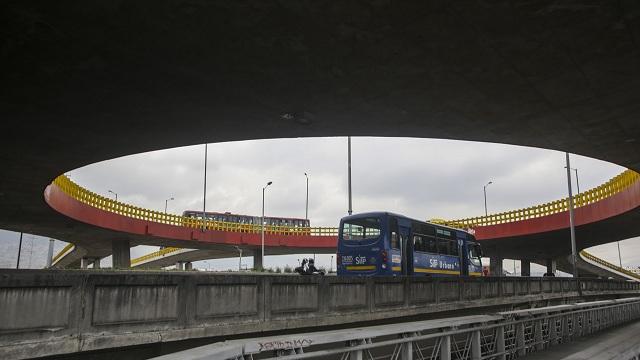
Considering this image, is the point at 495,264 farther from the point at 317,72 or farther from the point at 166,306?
the point at 166,306

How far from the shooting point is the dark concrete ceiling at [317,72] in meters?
10.1

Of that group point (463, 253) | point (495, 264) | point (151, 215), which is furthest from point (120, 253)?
point (495, 264)

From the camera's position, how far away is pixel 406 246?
21.7 m

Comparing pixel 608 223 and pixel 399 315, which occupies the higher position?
pixel 608 223

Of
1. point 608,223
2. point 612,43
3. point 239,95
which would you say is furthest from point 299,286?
point 608,223

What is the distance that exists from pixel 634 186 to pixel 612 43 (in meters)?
22.9

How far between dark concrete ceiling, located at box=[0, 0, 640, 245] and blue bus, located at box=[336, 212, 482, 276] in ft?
14.0

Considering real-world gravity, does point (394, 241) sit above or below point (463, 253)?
above

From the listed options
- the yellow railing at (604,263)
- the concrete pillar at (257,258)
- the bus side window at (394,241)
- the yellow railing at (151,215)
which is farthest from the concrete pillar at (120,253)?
the yellow railing at (604,263)

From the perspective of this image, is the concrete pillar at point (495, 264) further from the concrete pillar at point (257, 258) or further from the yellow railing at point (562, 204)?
the concrete pillar at point (257, 258)

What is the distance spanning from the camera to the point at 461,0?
9.55 meters

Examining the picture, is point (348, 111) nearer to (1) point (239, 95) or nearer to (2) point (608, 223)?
(1) point (239, 95)

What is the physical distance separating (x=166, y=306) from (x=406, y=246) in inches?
606

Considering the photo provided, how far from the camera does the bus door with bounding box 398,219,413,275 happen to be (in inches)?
837
